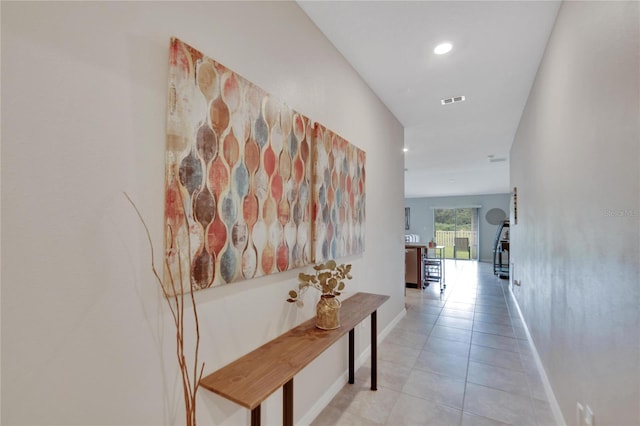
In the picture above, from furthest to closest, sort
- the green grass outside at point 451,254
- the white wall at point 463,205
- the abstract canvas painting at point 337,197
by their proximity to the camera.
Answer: the green grass outside at point 451,254 < the white wall at point 463,205 < the abstract canvas painting at point 337,197

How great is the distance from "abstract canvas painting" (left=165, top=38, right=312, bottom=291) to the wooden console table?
14.9 inches

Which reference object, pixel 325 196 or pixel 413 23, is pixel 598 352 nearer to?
pixel 325 196

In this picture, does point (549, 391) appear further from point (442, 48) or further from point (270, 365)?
point (442, 48)

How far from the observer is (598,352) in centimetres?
125

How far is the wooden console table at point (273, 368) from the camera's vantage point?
109 cm

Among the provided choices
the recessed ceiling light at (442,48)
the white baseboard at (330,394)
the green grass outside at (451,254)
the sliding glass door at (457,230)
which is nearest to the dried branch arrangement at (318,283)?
the white baseboard at (330,394)

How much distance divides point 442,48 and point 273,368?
8.04 ft

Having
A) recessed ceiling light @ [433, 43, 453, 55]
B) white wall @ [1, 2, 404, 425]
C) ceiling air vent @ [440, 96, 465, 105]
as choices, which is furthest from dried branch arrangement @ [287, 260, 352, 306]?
ceiling air vent @ [440, 96, 465, 105]

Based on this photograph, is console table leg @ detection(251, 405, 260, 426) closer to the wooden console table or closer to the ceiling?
the wooden console table

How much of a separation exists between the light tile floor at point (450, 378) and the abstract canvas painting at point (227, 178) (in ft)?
3.97

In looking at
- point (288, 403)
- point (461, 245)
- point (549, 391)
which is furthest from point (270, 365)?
point (461, 245)

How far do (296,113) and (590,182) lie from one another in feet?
4.99

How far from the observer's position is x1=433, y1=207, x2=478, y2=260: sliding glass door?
10.6 m

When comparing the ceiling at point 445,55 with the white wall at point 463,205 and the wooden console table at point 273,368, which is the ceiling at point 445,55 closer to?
the wooden console table at point 273,368
